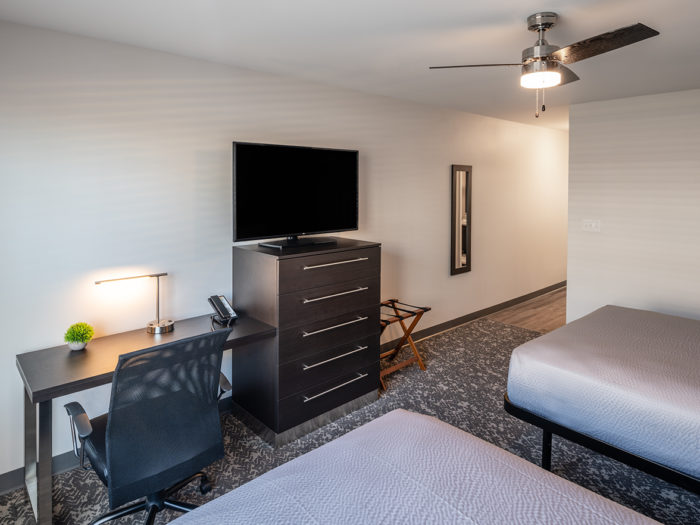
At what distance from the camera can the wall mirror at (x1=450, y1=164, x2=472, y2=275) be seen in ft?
16.1

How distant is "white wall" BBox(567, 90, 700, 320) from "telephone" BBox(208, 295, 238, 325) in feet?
12.5

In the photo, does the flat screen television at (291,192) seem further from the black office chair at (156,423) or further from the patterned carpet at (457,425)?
the patterned carpet at (457,425)

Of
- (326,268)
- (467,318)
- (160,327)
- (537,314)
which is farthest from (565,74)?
(537,314)

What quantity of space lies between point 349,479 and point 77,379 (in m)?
1.44

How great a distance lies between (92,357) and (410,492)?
73.7 inches

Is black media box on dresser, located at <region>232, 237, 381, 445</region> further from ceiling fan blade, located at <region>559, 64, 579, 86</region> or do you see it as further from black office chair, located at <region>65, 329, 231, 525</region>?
ceiling fan blade, located at <region>559, 64, 579, 86</region>

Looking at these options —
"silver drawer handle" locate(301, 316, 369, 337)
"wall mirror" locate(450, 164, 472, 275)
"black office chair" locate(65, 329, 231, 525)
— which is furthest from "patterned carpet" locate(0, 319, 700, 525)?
"wall mirror" locate(450, 164, 472, 275)

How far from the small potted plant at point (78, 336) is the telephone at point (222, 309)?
0.73 metres

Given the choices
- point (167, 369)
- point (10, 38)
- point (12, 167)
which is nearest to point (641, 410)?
point (167, 369)

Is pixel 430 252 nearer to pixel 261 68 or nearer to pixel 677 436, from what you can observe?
pixel 261 68

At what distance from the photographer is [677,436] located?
190cm

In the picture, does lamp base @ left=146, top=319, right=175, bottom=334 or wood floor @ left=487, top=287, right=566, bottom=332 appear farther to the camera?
wood floor @ left=487, top=287, right=566, bottom=332

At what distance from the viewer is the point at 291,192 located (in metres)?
3.06

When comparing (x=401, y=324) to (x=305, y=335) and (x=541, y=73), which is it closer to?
(x=305, y=335)
